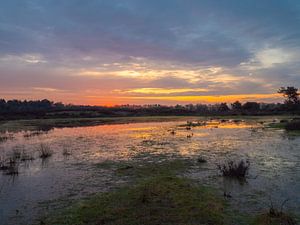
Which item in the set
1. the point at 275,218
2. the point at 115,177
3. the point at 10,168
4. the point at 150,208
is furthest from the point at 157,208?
the point at 10,168

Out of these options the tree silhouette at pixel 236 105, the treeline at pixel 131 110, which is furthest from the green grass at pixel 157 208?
the tree silhouette at pixel 236 105

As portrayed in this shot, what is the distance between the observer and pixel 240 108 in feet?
386

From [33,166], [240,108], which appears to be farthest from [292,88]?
[33,166]

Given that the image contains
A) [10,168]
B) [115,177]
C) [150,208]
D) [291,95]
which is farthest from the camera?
[291,95]

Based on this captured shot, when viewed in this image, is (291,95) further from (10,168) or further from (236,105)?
(10,168)

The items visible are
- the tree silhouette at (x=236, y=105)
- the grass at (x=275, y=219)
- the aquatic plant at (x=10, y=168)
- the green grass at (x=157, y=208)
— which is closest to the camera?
the grass at (x=275, y=219)

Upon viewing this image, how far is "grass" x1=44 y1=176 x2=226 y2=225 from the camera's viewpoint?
816cm

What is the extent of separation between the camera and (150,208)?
8961mm

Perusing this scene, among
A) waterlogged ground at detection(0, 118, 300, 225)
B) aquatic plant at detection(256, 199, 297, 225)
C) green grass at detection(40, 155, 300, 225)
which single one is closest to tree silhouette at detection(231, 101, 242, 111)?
waterlogged ground at detection(0, 118, 300, 225)

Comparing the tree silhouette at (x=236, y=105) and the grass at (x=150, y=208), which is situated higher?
the tree silhouette at (x=236, y=105)

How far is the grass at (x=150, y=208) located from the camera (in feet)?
26.8

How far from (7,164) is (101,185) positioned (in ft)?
23.8

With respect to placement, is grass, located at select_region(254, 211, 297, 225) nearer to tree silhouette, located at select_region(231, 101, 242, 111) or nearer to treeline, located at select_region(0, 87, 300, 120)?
treeline, located at select_region(0, 87, 300, 120)

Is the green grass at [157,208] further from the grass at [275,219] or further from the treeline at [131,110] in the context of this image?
the treeline at [131,110]
